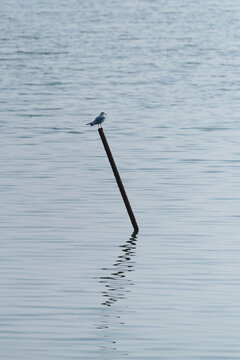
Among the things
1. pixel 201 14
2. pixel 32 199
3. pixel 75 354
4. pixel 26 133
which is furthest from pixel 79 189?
pixel 201 14

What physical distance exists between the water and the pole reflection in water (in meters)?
0.04

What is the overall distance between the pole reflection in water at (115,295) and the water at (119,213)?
0.12ft

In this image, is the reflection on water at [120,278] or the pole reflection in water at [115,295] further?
the reflection on water at [120,278]

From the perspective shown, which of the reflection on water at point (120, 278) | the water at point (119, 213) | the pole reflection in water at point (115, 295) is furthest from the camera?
the reflection on water at point (120, 278)

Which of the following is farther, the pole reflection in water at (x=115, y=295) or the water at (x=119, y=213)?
the water at (x=119, y=213)

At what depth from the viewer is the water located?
18.4 metres

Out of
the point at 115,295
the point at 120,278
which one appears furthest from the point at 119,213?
the point at 115,295

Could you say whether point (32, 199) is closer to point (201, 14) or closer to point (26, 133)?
point (26, 133)

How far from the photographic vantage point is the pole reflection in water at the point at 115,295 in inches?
715

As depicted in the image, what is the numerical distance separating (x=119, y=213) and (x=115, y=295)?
7.61 m

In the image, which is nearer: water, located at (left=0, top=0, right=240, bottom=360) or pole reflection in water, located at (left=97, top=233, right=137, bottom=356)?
pole reflection in water, located at (left=97, top=233, right=137, bottom=356)

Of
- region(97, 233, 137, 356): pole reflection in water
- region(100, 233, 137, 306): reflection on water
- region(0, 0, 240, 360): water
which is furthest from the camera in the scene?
region(100, 233, 137, 306): reflection on water

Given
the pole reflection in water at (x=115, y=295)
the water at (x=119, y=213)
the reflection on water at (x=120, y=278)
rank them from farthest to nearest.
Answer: the reflection on water at (x=120, y=278), the water at (x=119, y=213), the pole reflection in water at (x=115, y=295)

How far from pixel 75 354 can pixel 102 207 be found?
38.4 ft
